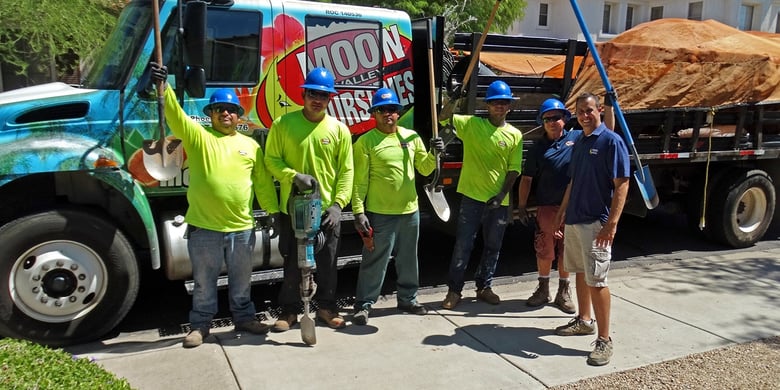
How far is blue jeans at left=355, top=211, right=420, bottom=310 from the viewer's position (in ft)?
15.0

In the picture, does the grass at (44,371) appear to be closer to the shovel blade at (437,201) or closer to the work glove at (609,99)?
the shovel blade at (437,201)

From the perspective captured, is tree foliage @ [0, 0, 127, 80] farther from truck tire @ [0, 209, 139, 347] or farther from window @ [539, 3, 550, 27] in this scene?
window @ [539, 3, 550, 27]

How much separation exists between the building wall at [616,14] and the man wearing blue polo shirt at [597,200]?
19.2 meters

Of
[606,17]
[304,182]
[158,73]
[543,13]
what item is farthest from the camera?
[606,17]

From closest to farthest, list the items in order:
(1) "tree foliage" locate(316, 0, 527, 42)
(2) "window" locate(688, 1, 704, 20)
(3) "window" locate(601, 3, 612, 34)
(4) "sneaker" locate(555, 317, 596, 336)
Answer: (4) "sneaker" locate(555, 317, 596, 336)
(1) "tree foliage" locate(316, 0, 527, 42)
(3) "window" locate(601, 3, 612, 34)
(2) "window" locate(688, 1, 704, 20)

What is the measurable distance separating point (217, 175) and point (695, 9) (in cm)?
2725

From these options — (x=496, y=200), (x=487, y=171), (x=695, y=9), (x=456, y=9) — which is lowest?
(x=496, y=200)

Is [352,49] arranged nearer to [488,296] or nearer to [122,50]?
[122,50]

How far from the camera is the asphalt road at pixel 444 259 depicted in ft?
16.4

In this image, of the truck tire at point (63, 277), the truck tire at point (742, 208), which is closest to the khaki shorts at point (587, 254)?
the truck tire at point (63, 277)

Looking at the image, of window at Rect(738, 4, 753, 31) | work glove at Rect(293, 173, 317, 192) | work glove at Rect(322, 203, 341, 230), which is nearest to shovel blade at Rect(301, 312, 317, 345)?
work glove at Rect(322, 203, 341, 230)

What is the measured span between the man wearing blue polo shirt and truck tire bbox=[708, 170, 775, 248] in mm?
3866

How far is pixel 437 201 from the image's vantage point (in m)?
5.07

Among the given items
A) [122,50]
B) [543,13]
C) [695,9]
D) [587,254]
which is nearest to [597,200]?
[587,254]
